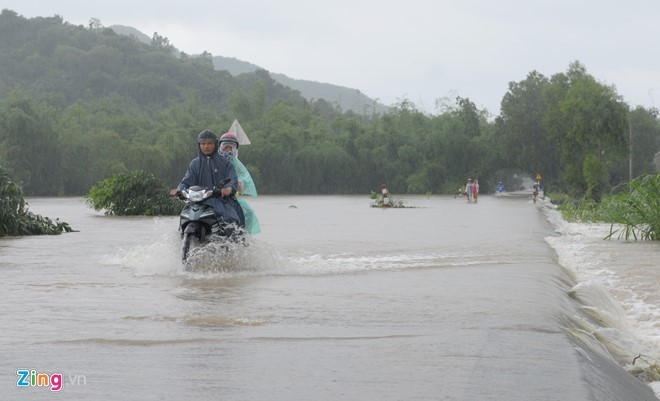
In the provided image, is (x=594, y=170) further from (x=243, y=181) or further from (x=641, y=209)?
(x=243, y=181)

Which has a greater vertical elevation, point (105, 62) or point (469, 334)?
point (105, 62)

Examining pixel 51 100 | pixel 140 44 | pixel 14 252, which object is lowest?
pixel 14 252

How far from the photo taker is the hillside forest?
7306 centimetres

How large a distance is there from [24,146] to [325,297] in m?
80.6

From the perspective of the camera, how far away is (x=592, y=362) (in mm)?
5582

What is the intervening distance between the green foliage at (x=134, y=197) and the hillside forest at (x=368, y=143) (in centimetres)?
3800

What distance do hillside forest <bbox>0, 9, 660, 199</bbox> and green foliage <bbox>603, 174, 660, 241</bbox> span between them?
1866 inches

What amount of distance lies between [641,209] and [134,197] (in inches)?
693

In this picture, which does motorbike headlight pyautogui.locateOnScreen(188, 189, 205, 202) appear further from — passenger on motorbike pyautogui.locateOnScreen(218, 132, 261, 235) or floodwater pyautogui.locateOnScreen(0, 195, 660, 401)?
passenger on motorbike pyautogui.locateOnScreen(218, 132, 261, 235)

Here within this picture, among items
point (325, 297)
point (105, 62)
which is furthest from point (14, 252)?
point (105, 62)

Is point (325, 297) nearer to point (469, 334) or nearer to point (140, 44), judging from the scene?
point (469, 334)

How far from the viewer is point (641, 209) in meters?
18.8

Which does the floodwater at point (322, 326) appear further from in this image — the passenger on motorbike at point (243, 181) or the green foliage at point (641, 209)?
the green foliage at point (641, 209)

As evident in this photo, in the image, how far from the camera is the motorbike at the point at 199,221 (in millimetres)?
10852
